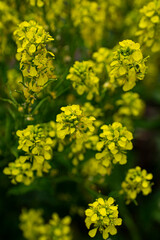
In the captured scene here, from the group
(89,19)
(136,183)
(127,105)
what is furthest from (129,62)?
(89,19)

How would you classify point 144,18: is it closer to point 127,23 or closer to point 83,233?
point 127,23

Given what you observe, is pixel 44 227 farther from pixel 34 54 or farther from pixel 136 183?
pixel 34 54

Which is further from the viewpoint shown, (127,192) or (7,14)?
(7,14)

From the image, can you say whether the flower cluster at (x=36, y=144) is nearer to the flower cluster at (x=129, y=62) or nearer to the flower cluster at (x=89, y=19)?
the flower cluster at (x=129, y=62)

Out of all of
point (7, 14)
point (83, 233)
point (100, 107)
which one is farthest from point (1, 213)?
point (7, 14)

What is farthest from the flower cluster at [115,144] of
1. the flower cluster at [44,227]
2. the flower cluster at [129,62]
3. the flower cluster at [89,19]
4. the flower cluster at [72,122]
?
the flower cluster at [89,19]
